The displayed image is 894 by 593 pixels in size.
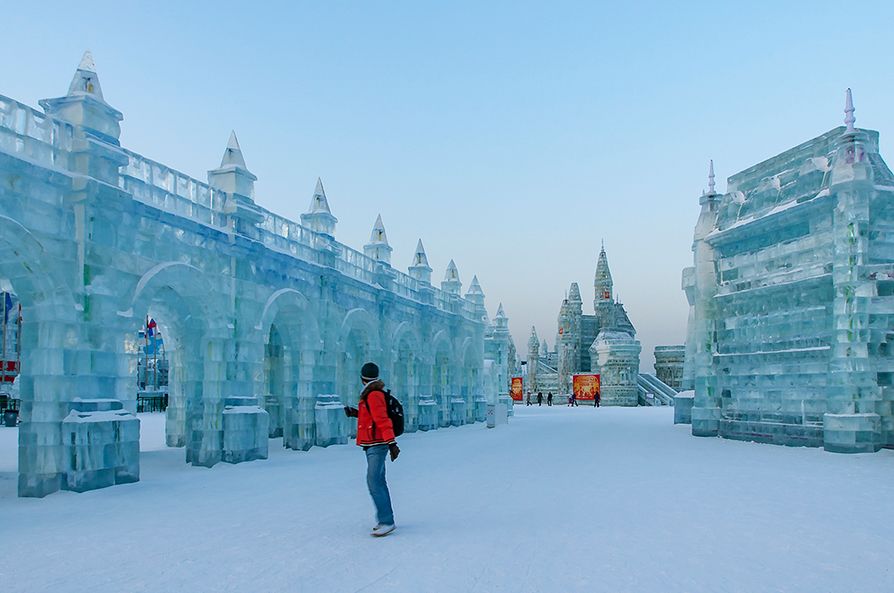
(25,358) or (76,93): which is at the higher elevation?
(76,93)

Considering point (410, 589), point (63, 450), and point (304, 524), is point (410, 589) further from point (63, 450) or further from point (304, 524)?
Result: point (63, 450)

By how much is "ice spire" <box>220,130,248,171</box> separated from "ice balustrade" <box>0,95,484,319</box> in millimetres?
871

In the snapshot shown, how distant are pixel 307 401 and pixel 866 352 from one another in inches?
491

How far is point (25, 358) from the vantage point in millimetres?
10062

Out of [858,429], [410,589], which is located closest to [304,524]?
[410,589]

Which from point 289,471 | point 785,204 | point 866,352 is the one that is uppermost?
point 785,204

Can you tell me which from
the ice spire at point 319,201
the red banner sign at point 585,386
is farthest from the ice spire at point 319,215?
the red banner sign at point 585,386

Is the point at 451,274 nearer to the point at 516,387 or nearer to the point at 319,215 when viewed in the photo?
the point at 319,215

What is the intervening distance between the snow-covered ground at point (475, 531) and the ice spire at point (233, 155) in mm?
6350

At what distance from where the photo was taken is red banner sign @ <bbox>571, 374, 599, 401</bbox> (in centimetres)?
5194

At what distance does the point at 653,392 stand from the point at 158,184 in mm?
47082

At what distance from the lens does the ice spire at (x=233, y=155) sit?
49.2 feet

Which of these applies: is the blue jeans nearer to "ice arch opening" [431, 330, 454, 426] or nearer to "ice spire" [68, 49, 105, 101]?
"ice spire" [68, 49, 105, 101]

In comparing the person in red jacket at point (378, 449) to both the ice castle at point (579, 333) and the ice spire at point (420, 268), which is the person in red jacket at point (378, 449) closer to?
the ice spire at point (420, 268)
